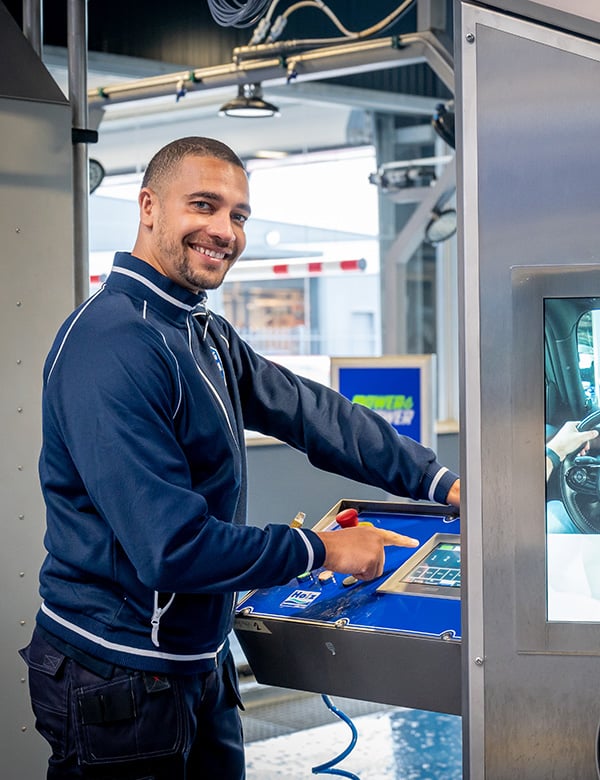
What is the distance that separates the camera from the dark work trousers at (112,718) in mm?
1725

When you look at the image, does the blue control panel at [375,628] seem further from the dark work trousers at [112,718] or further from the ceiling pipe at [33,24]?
the ceiling pipe at [33,24]

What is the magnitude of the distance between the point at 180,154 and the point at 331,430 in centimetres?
63

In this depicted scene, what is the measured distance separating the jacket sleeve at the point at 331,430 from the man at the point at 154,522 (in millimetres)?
172

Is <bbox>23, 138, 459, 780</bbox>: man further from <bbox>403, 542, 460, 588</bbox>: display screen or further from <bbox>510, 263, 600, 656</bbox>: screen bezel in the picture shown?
<bbox>510, 263, 600, 656</bbox>: screen bezel

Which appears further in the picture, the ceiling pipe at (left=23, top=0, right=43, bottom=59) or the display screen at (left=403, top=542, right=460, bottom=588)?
the ceiling pipe at (left=23, top=0, right=43, bottom=59)

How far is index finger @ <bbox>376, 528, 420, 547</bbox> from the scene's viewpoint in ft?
6.11

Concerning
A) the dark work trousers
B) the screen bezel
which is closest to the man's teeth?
the screen bezel

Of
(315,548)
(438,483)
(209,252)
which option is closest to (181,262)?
(209,252)

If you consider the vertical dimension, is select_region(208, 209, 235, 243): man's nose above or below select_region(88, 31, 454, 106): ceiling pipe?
below

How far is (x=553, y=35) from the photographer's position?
1395 mm

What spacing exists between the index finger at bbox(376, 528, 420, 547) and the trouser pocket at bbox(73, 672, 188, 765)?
0.46 meters

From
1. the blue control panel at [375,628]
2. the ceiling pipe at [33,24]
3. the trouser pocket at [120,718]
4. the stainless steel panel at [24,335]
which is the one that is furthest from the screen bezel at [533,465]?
the ceiling pipe at [33,24]

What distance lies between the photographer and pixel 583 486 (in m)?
1.39

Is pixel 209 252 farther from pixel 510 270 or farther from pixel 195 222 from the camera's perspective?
pixel 510 270
